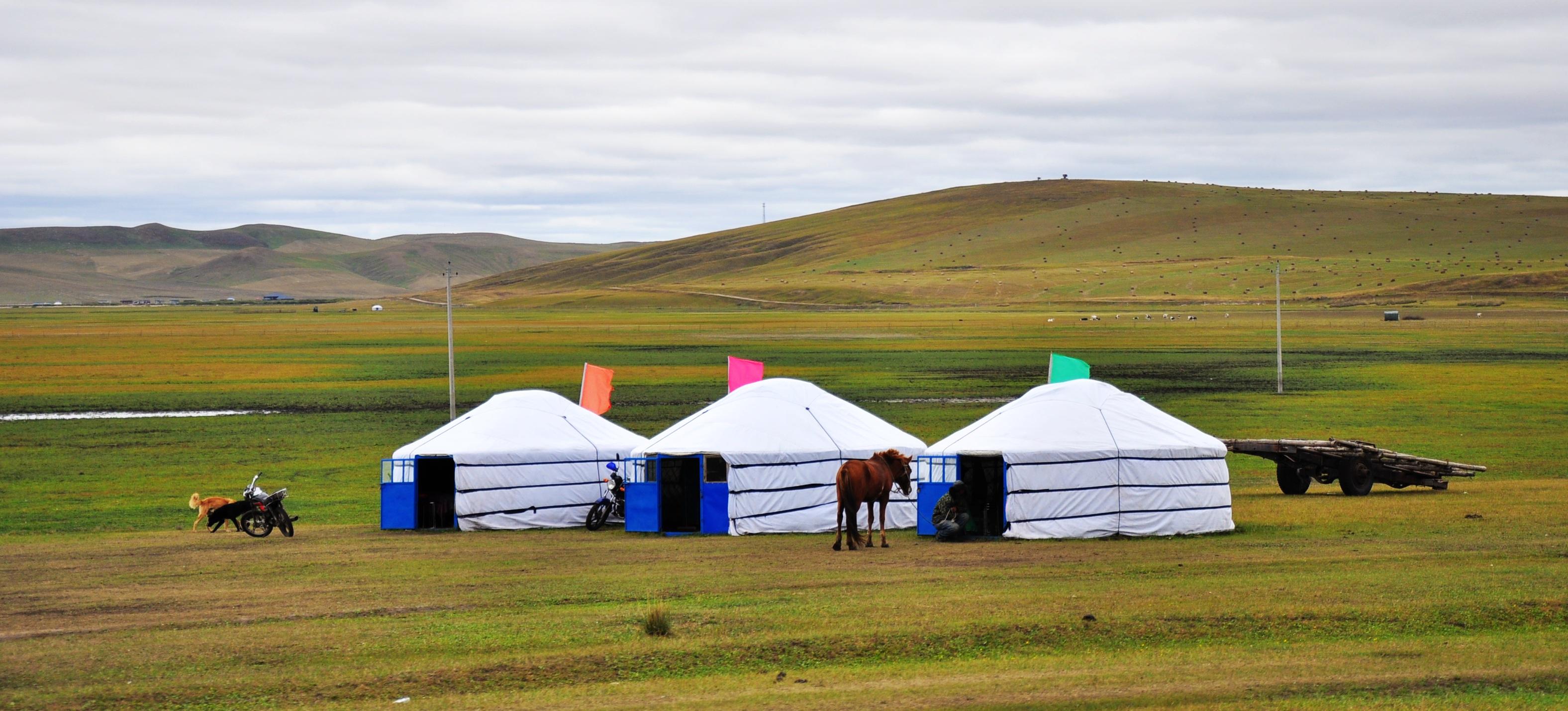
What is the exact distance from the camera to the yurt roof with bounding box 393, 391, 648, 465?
2220cm

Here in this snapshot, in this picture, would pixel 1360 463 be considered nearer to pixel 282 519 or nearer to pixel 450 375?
pixel 282 519

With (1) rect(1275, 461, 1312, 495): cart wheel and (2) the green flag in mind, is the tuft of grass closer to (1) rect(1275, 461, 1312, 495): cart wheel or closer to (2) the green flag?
(2) the green flag

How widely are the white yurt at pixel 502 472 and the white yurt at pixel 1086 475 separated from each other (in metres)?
5.69

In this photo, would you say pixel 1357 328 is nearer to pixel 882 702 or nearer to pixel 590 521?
pixel 590 521

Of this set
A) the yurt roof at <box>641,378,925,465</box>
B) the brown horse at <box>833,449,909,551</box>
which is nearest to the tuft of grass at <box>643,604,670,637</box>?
the brown horse at <box>833,449,909,551</box>

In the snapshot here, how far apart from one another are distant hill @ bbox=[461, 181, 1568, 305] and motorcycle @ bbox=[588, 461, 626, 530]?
9775 centimetres

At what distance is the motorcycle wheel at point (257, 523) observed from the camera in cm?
2044

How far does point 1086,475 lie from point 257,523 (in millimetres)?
11275

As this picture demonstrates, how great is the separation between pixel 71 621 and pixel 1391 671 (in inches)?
443

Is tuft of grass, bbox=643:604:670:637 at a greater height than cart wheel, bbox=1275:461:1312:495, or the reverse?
cart wheel, bbox=1275:461:1312:495

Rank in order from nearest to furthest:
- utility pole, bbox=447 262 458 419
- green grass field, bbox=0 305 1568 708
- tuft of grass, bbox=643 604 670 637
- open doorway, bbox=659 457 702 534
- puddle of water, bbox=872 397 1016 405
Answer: green grass field, bbox=0 305 1568 708
tuft of grass, bbox=643 604 670 637
open doorway, bbox=659 457 702 534
utility pole, bbox=447 262 458 419
puddle of water, bbox=872 397 1016 405

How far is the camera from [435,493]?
22875 mm

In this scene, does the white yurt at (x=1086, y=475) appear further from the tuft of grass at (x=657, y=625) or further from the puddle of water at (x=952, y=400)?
the puddle of water at (x=952, y=400)

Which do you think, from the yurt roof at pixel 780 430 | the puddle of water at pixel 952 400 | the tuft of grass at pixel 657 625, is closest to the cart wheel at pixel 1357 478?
the yurt roof at pixel 780 430
